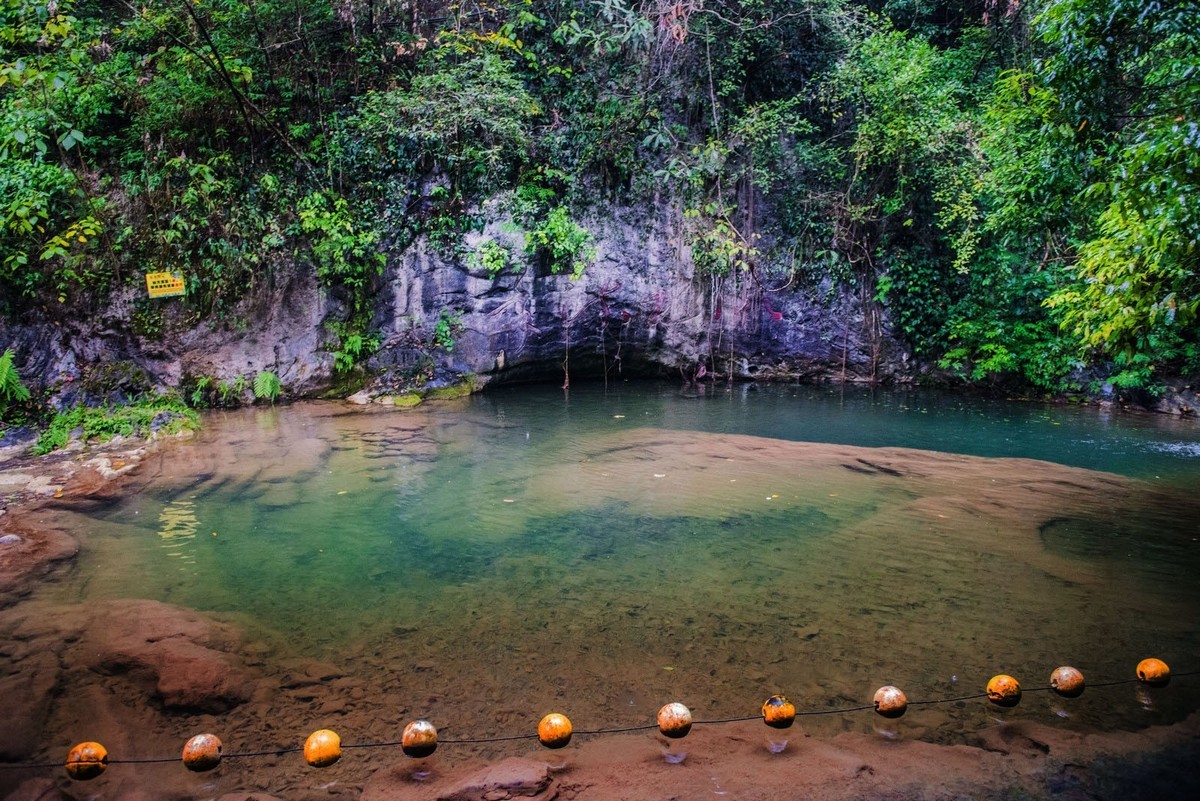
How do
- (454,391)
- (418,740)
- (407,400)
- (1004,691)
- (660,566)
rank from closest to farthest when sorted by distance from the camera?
(418,740) < (1004,691) < (660,566) < (407,400) < (454,391)

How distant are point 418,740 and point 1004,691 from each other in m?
2.36

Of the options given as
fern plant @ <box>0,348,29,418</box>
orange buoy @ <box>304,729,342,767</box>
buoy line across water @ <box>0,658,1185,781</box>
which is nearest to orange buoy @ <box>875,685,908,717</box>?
buoy line across water @ <box>0,658,1185,781</box>

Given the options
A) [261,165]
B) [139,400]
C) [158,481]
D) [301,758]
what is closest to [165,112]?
[261,165]

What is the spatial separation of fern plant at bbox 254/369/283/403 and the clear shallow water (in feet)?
5.18

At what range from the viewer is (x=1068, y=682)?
2.86m

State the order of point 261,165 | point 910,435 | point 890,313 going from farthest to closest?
point 890,313 → point 261,165 → point 910,435

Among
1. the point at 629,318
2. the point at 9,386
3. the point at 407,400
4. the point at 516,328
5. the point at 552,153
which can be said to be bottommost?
the point at 407,400

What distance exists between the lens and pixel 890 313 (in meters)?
12.5

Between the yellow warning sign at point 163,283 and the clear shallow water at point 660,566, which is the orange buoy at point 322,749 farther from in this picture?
the yellow warning sign at point 163,283

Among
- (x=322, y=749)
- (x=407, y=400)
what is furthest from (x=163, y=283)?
(x=322, y=749)

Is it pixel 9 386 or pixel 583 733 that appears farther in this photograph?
pixel 9 386

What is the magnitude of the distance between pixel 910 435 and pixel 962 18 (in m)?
10.4

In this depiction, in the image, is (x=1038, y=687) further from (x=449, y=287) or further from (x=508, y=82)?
(x=508, y=82)

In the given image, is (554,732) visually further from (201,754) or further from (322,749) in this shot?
(201,754)
